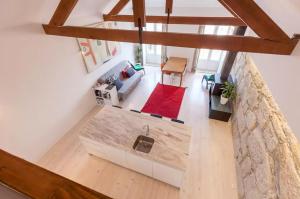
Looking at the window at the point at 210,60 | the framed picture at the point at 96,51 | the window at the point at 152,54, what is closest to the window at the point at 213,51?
the window at the point at 210,60

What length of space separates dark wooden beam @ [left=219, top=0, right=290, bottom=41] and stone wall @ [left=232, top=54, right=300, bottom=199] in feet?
3.30

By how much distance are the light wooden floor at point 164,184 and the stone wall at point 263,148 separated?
317mm

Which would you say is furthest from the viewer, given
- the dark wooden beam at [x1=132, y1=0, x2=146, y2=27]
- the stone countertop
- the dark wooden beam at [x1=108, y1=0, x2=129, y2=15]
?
the dark wooden beam at [x1=108, y1=0, x2=129, y2=15]

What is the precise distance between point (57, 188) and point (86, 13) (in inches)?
185

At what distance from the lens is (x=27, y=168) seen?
0.68 metres

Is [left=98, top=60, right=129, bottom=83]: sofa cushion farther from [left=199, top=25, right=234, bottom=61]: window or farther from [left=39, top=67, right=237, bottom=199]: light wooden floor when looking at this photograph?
[left=199, top=25, right=234, bottom=61]: window

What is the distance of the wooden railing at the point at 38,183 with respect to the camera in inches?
23.4

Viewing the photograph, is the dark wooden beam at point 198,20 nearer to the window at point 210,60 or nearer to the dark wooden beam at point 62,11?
the dark wooden beam at point 62,11

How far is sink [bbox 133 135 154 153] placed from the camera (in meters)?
3.05

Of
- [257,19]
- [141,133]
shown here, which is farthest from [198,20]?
[141,133]

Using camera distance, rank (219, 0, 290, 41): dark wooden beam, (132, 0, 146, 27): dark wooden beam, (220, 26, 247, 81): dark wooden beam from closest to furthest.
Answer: (219, 0, 290, 41): dark wooden beam → (132, 0, 146, 27): dark wooden beam → (220, 26, 247, 81): dark wooden beam

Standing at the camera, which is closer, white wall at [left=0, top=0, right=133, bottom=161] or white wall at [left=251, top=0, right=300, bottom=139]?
white wall at [left=251, top=0, right=300, bottom=139]

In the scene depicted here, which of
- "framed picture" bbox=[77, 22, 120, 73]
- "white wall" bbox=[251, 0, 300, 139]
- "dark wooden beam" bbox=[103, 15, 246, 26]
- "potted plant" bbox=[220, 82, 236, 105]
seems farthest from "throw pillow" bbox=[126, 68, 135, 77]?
"white wall" bbox=[251, 0, 300, 139]

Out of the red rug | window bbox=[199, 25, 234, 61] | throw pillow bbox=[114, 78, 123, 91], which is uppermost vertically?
window bbox=[199, 25, 234, 61]
